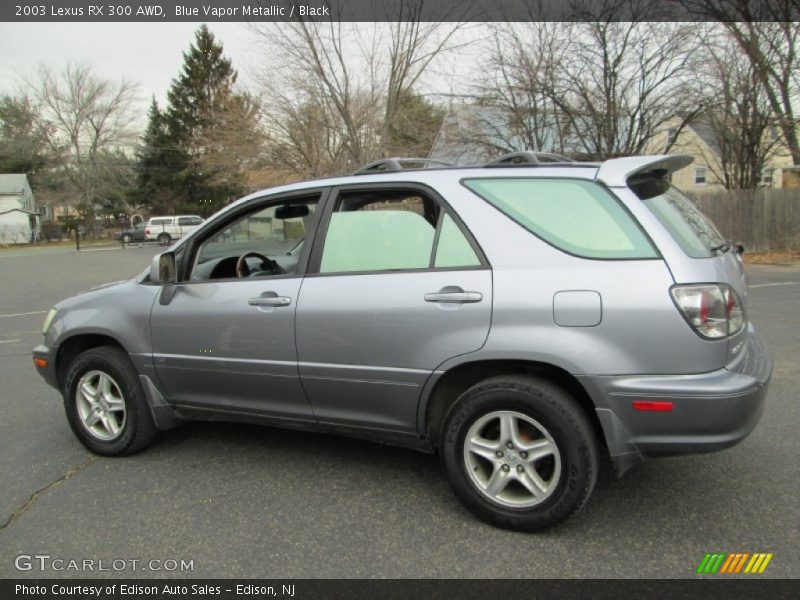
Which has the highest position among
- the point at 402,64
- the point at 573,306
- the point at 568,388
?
the point at 402,64

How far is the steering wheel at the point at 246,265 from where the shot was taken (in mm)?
4099

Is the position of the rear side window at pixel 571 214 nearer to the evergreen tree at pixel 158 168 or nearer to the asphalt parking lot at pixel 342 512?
the asphalt parking lot at pixel 342 512

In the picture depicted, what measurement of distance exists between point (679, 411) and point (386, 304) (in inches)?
56.0

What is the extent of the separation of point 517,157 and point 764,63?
1890cm

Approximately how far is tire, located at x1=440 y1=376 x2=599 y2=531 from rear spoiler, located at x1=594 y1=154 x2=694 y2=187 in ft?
3.34

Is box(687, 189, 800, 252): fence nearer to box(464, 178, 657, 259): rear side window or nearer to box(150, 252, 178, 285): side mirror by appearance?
box(464, 178, 657, 259): rear side window

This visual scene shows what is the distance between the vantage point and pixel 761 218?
1881 centimetres

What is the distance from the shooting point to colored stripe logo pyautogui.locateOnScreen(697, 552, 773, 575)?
2.52m

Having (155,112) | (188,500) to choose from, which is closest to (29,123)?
(155,112)

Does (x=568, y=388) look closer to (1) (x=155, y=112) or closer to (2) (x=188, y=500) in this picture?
(2) (x=188, y=500)

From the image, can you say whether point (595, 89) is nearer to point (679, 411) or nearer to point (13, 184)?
point (679, 411)

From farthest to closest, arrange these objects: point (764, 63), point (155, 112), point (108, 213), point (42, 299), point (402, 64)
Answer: point (108, 213), point (155, 112), point (402, 64), point (764, 63), point (42, 299)

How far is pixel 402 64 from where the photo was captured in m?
21.3

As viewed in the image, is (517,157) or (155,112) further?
(155,112)
